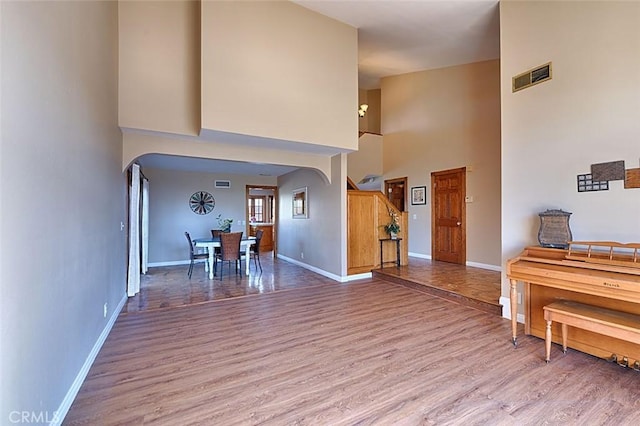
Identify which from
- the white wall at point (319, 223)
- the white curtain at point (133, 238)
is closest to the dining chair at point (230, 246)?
the white curtain at point (133, 238)

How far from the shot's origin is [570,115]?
290 centimetres

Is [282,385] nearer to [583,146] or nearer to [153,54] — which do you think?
[583,146]

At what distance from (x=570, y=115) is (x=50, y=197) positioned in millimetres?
4407

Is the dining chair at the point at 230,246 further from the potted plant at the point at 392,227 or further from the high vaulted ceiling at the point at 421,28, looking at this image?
the high vaulted ceiling at the point at 421,28

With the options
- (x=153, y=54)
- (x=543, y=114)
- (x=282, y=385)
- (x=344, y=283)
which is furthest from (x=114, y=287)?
(x=543, y=114)

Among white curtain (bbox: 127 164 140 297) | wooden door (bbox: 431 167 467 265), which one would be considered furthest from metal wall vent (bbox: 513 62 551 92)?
white curtain (bbox: 127 164 140 297)

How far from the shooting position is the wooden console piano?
223cm

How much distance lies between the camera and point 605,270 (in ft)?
7.72

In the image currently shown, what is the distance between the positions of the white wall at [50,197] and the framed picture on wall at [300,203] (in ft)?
13.9

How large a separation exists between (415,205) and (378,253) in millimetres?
2057

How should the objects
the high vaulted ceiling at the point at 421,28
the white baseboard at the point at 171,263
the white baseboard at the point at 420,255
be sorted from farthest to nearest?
the white baseboard at the point at 171,263, the white baseboard at the point at 420,255, the high vaulted ceiling at the point at 421,28

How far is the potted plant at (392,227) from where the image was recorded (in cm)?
608

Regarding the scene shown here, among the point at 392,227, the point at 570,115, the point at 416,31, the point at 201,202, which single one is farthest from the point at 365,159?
the point at 570,115

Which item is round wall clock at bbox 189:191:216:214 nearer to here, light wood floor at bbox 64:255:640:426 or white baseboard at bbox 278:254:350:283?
white baseboard at bbox 278:254:350:283
